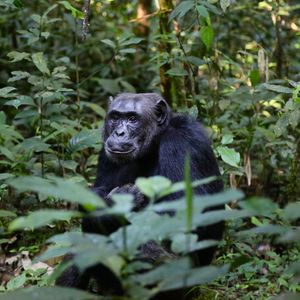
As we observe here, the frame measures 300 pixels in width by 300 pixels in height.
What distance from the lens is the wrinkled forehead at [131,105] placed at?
546 centimetres

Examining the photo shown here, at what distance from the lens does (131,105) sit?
5.50m

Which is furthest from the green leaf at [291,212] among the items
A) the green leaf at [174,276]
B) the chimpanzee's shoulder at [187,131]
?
the chimpanzee's shoulder at [187,131]

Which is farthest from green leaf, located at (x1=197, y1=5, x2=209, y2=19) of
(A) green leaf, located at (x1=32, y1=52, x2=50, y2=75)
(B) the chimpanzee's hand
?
(B) the chimpanzee's hand

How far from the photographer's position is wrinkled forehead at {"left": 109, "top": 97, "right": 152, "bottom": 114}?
5459 mm

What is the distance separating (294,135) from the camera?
732cm

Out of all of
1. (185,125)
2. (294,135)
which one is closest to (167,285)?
(185,125)

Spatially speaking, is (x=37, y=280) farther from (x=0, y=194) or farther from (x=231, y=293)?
(x=231, y=293)

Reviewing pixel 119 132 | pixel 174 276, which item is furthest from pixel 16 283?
pixel 174 276

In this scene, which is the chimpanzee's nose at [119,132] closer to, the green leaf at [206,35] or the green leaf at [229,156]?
the green leaf at [229,156]

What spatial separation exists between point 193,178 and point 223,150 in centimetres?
88

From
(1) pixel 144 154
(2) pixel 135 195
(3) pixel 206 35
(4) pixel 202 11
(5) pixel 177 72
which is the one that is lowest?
(2) pixel 135 195

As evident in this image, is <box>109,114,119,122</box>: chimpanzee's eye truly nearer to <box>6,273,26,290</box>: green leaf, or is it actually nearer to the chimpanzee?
the chimpanzee

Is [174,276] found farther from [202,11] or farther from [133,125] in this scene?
[202,11]

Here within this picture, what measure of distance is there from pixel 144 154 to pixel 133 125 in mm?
267
